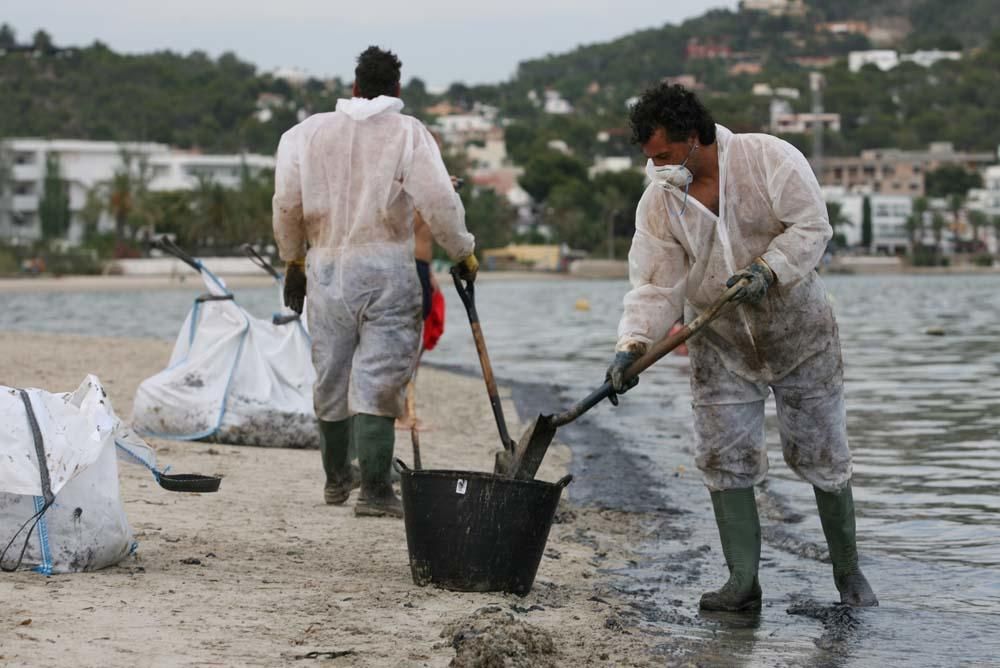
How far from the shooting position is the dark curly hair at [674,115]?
5219mm

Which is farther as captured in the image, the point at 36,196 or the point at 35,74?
the point at 35,74

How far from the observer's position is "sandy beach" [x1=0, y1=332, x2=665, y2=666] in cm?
430

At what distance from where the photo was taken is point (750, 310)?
5.34m

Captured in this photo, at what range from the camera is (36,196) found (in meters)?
104

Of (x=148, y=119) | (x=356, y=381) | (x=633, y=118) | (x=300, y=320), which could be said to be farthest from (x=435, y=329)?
(x=148, y=119)

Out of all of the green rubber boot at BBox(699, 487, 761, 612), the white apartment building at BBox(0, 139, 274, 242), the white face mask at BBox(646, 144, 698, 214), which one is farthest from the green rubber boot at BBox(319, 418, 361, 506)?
the white apartment building at BBox(0, 139, 274, 242)

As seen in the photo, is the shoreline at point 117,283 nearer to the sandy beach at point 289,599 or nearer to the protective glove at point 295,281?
the protective glove at point 295,281

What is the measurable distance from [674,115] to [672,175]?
0.20 metres

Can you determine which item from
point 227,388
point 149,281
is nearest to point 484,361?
point 227,388

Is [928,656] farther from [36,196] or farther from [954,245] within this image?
[954,245]

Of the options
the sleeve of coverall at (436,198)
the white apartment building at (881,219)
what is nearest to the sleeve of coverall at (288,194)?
the sleeve of coverall at (436,198)

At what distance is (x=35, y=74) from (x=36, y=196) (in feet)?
262

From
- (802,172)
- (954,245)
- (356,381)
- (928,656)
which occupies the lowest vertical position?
(954,245)

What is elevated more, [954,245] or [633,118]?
[633,118]
